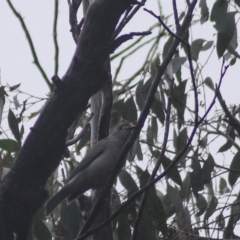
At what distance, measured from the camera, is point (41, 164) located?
7.22ft

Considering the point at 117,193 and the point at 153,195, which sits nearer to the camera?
the point at 153,195

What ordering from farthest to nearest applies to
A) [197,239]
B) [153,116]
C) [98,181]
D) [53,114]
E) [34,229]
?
[153,116] < [98,181] < [34,229] < [197,239] < [53,114]

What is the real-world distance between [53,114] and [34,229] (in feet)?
4.73

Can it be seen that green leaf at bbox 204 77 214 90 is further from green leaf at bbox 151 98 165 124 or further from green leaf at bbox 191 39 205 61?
green leaf at bbox 151 98 165 124

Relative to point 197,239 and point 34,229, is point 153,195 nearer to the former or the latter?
point 197,239

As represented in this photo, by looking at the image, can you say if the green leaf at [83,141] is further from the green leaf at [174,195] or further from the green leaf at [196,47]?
the green leaf at [196,47]

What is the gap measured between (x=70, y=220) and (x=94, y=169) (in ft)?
1.31

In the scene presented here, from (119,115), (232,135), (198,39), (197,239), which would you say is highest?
(198,39)

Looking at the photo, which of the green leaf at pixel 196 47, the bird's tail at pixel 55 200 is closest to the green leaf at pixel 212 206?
the bird's tail at pixel 55 200

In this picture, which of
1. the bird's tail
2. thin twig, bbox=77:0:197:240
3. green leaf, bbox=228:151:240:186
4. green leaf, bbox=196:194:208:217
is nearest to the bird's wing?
the bird's tail

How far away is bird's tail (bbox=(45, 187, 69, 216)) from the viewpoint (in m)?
3.67

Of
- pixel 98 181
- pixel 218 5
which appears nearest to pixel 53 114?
pixel 98 181

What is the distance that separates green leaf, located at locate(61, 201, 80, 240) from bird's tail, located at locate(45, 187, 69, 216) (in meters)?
0.07

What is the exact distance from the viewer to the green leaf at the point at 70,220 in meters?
3.64
